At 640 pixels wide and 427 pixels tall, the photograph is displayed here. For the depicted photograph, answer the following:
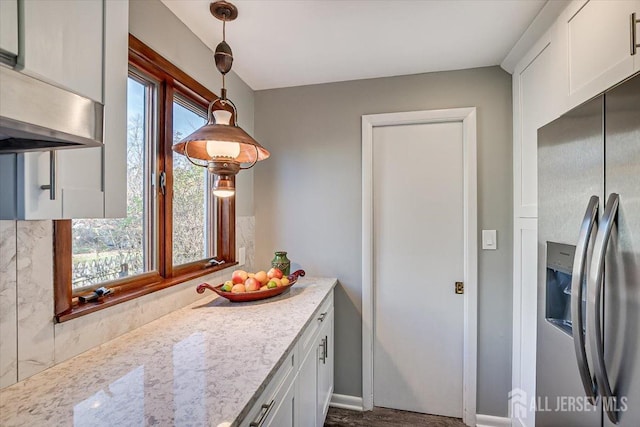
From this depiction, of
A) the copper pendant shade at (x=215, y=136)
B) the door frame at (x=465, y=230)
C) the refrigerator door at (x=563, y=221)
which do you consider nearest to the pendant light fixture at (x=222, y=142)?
the copper pendant shade at (x=215, y=136)

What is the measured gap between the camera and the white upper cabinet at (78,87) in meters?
0.60

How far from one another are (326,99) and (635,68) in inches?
64.2

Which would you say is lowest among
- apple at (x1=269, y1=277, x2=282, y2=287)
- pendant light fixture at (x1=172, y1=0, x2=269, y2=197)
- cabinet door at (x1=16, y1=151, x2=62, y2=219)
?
apple at (x1=269, y1=277, x2=282, y2=287)

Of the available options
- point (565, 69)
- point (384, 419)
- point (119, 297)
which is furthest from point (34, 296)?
point (565, 69)

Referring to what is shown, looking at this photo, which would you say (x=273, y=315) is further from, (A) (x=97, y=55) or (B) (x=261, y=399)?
(A) (x=97, y=55)

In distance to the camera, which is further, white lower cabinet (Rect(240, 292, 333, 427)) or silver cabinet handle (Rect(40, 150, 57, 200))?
white lower cabinet (Rect(240, 292, 333, 427))

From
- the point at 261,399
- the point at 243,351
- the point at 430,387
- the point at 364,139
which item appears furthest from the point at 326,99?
the point at 430,387

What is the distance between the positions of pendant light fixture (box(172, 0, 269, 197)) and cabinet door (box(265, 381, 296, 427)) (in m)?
0.84

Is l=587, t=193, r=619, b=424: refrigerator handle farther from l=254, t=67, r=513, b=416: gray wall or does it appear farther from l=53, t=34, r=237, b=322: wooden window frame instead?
l=53, t=34, r=237, b=322: wooden window frame

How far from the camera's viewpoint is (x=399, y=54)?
5.95ft

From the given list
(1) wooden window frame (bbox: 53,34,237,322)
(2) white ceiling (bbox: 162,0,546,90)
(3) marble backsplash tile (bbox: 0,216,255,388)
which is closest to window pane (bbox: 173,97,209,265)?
(1) wooden window frame (bbox: 53,34,237,322)

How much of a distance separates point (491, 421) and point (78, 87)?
2.67 m

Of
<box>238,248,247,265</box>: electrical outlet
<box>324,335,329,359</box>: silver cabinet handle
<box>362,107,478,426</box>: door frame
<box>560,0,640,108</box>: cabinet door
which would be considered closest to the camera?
<box>560,0,640,108</box>: cabinet door

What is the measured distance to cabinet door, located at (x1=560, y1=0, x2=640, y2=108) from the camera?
98 centimetres
